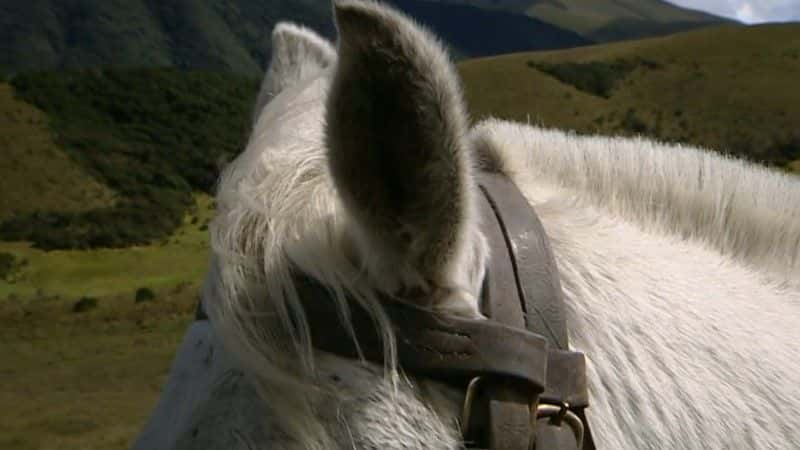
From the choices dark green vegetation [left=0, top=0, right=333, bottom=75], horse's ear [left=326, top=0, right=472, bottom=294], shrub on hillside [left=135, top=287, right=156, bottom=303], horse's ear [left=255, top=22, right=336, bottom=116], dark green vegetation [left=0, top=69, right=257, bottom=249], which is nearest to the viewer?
horse's ear [left=326, top=0, right=472, bottom=294]

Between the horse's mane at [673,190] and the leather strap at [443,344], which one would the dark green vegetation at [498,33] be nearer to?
the horse's mane at [673,190]

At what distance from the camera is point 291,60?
201 centimetres

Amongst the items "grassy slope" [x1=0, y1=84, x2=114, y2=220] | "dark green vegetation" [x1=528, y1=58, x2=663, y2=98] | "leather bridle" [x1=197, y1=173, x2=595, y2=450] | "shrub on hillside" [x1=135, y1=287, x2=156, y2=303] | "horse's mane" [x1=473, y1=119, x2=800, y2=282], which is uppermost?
"horse's mane" [x1=473, y1=119, x2=800, y2=282]

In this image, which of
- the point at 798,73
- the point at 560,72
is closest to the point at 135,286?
the point at 560,72

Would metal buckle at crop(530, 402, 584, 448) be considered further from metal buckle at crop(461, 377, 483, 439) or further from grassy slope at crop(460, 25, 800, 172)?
grassy slope at crop(460, 25, 800, 172)

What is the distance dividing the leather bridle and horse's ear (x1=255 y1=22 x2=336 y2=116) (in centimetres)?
76

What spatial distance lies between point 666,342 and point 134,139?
1679 inches

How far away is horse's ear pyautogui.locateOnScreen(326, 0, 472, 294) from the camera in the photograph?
3.67 ft

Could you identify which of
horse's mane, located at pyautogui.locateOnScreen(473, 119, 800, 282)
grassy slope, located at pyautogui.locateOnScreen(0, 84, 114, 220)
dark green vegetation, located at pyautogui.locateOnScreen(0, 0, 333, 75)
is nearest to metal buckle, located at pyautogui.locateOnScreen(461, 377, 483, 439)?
horse's mane, located at pyautogui.locateOnScreen(473, 119, 800, 282)

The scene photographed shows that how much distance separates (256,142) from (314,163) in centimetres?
17

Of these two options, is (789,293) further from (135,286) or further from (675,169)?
(135,286)

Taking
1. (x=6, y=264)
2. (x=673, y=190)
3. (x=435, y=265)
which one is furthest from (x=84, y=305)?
(x=435, y=265)

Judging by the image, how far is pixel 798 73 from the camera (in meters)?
50.2

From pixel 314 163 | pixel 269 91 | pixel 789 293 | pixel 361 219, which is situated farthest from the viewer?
pixel 269 91
